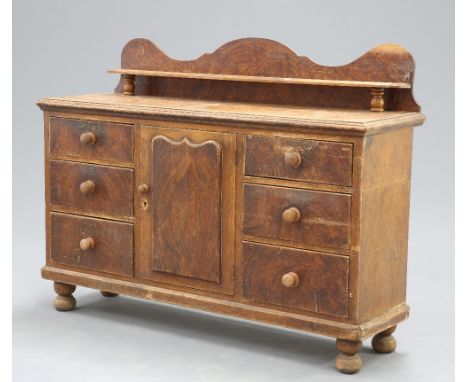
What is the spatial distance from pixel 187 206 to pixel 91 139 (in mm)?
578

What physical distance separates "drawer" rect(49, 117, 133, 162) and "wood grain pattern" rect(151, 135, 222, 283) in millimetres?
173

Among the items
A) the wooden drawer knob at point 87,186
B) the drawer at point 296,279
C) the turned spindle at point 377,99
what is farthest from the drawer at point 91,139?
the turned spindle at point 377,99

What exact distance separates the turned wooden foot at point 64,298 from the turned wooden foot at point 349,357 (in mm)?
1446

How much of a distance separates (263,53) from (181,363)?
145 cm

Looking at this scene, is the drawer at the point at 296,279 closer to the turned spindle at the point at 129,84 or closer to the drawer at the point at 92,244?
the drawer at the point at 92,244

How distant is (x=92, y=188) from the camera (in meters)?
5.20

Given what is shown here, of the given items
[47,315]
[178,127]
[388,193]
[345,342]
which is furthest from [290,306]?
[47,315]

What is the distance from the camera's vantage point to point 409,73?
4.82m

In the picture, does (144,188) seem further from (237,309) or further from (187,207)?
(237,309)

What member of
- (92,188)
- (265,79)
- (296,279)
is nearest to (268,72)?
(265,79)

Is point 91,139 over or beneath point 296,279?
over

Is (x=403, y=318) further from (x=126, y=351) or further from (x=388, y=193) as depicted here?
(x=126, y=351)

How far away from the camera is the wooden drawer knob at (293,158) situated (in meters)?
4.55

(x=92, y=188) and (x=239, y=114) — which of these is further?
(x=92, y=188)
